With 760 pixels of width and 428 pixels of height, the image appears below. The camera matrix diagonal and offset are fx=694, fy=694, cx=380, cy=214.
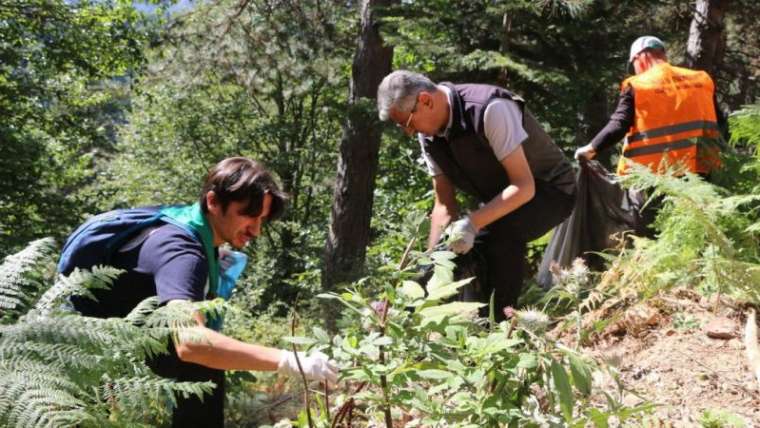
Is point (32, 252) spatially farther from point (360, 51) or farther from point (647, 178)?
point (360, 51)

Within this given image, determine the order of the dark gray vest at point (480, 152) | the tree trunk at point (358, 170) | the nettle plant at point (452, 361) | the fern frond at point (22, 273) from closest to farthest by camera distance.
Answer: the fern frond at point (22, 273)
the nettle plant at point (452, 361)
the dark gray vest at point (480, 152)
the tree trunk at point (358, 170)

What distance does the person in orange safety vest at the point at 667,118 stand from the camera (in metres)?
4.92

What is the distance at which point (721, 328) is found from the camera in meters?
3.54

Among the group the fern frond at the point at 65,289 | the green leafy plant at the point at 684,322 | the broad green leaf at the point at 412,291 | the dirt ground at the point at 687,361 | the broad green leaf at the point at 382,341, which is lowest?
the dirt ground at the point at 687,361

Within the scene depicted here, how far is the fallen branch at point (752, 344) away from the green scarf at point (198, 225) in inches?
92.8

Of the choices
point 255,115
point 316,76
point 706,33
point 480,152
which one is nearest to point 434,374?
point 480,152

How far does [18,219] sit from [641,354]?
8068 millimetres

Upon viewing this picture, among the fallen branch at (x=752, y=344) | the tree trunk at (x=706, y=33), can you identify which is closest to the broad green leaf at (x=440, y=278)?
the fallen branch at (x=752, y=344)

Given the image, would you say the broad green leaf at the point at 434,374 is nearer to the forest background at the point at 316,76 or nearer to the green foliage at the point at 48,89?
the forest background at the point at 316,76

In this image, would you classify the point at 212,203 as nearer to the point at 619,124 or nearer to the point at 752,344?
the point at 752,344

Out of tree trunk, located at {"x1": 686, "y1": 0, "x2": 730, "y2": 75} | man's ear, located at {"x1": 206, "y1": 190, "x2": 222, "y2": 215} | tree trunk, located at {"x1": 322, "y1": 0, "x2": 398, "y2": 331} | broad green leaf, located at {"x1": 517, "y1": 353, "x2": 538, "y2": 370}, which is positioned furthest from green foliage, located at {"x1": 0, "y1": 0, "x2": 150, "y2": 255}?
tree trunk, located at {"x1": 686, "y1": 0, "x2": 730, "y2": 75}

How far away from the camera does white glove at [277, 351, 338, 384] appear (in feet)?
6.73

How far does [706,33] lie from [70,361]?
8.39m

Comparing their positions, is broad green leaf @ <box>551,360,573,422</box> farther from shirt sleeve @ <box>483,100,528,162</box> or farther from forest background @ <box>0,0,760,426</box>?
forest background @ <box>0,0,760,426</box>
